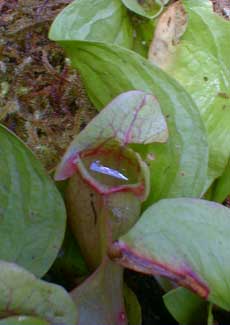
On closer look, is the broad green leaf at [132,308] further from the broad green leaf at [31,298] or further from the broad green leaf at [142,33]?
the broad green leaf at [142,33]

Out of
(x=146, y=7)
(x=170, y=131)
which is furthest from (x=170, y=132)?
(x=146, y=7)

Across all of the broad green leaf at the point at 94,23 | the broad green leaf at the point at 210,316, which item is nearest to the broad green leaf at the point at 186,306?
the broad green leaf at the point at 210,316

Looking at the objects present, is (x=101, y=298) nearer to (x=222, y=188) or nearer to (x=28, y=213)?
(x=28, y=213)

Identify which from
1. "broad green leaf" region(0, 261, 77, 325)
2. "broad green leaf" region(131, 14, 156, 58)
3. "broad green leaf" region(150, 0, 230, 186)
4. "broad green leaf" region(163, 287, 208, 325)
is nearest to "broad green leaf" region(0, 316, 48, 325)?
"broad green leaf" region(0, 261, 77, 325)

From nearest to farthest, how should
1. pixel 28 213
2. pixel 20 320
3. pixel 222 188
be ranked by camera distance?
pixel 20 320 < pixel 28 213 < pixel 222 188

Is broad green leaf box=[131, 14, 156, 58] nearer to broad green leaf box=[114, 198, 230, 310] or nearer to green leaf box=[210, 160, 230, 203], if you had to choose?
green leaf box=[210, 160, 230, 203]

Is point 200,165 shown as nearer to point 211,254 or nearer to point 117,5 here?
point 211,254

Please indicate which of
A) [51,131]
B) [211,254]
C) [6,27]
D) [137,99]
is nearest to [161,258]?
[211,254]
